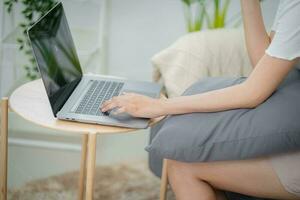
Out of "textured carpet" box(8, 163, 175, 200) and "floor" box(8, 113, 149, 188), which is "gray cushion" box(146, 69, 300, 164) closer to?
"textured carpet" box(8, 163, 175, 200)

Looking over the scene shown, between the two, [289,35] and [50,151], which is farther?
[50,151]

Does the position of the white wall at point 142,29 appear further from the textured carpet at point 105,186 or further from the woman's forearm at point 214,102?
the woman's forearm at point 214,102

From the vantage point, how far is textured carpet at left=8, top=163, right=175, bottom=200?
5.84 feet

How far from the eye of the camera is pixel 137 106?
125cm

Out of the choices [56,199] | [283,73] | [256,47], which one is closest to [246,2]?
[256,47]

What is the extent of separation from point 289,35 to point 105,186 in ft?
3.47

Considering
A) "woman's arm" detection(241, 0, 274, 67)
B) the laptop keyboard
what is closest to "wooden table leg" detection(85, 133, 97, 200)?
the laptop keyboard

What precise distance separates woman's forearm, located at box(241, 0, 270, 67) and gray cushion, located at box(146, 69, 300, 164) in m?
0.28

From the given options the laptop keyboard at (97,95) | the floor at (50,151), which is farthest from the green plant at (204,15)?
the laptop keyboard at (97,95)

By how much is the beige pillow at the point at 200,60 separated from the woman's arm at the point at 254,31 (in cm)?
47

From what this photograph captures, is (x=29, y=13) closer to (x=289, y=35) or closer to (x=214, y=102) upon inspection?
(x=214, y=102)

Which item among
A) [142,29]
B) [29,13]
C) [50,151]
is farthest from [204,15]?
[50,151]

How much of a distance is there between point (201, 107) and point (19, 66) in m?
1.47

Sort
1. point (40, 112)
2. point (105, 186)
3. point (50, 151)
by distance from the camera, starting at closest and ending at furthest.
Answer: point (40, 112) → point (105, 186) → point (50, 151)
